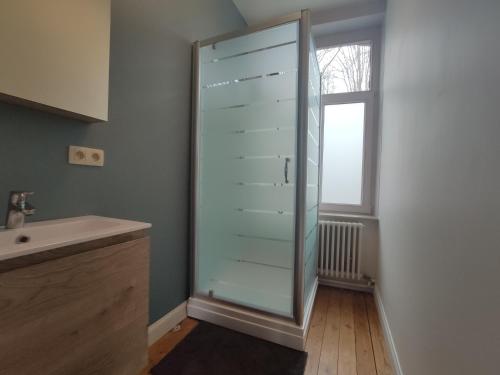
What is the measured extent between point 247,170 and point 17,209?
54.9 inches

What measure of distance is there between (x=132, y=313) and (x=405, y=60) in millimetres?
2101

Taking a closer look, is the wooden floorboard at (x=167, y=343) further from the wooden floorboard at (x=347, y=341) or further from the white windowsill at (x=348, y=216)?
the white windowsill at (x=348, y=216)

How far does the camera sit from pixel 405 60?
1.50 metres

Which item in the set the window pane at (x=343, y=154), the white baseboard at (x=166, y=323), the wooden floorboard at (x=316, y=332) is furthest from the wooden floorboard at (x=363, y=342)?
Answer: the white baseboard at (x=166, y=323)

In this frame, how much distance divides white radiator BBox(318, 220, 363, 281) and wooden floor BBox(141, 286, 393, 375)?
329mm

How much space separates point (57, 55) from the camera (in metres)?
1.04

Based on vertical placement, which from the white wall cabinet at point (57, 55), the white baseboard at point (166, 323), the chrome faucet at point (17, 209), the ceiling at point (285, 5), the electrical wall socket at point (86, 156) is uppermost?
the ceiling at point (285, 5)

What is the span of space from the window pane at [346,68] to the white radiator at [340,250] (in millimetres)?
1635

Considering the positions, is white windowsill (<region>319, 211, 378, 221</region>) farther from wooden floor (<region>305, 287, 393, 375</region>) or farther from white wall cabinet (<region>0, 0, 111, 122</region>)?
white wall cabinet (<region>0, 0, 111, 122</region>)

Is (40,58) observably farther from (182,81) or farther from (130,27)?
(182,81)

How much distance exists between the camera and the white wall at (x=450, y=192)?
62cm

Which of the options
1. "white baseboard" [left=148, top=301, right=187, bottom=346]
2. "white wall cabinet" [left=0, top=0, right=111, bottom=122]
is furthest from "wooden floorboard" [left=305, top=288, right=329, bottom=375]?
"white wall cabinet" [left=0, top=0, right=111, bottom=122]

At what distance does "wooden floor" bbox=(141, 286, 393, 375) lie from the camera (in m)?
1.48

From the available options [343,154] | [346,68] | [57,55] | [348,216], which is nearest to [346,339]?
[348,216]
